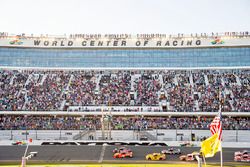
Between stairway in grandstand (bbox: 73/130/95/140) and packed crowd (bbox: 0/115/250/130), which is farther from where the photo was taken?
packed crowd (bbox: 0/115/250/130)

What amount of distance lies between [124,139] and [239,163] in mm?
19766

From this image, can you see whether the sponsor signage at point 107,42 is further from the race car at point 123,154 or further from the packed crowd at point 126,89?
the race car at point 123,154

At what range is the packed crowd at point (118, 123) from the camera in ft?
181

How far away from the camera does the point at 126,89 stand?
65.1 metres

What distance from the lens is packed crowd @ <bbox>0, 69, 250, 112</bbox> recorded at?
59.8 metres

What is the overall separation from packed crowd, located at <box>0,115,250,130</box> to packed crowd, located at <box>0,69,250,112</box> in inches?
72.2

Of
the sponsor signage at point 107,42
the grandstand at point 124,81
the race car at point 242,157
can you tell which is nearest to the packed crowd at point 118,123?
the grandstand at point 124,81

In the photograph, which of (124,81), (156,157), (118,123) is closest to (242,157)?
(156,157)

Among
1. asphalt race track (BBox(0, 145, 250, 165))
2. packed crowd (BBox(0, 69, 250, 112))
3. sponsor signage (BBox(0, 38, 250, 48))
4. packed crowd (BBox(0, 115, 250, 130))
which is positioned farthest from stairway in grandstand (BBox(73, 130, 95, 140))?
sponsor signage (BBox(0, 38, 250, 48))

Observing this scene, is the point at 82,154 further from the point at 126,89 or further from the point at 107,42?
the point at 107,42

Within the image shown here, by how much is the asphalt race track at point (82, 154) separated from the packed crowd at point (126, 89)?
13955 mm

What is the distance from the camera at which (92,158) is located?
3928 centimetres

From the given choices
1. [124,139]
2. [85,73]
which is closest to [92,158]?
[124,139]

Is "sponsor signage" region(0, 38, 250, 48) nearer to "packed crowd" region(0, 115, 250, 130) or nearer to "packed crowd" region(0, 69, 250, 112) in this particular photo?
"packed crowd" region(0, 69, 250, 112)
